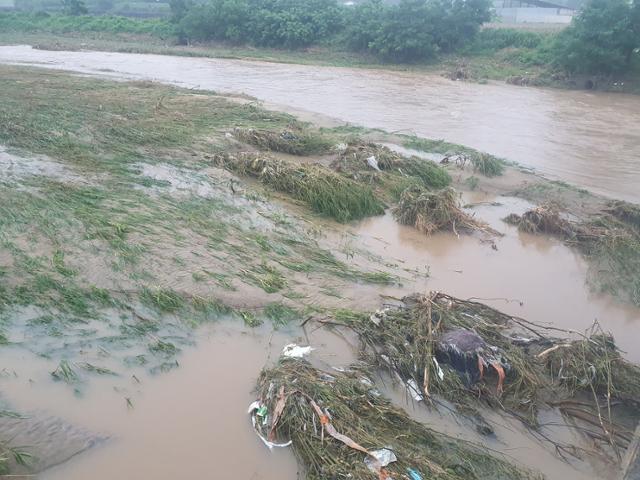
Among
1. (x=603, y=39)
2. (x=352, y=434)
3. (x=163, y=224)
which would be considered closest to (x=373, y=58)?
(x=603, y=39)

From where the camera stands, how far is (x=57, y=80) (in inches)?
647

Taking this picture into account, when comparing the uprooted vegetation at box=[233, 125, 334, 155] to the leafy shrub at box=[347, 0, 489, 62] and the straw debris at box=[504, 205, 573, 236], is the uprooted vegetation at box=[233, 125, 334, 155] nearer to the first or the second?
the straw debris at box=[504, 205, 573, 236]

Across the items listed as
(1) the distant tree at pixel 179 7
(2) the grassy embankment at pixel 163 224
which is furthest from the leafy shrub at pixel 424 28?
(2) the grassy embankment at pixel 163 224

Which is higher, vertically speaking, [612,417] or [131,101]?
[131,101]

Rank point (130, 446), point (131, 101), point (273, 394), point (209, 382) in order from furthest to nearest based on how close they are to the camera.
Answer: point (131, 101), point (209, 382), point (273, 394), point (130, 446)

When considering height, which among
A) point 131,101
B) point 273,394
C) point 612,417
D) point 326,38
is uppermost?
point 326,38

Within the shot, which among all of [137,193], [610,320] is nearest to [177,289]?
[137,193]

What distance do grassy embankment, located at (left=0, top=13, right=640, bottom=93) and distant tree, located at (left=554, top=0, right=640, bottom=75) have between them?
787 millimetres

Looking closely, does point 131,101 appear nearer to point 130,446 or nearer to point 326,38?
point 130,446

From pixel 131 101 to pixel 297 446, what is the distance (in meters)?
12.1

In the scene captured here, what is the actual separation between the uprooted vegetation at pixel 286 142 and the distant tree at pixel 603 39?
16.8m

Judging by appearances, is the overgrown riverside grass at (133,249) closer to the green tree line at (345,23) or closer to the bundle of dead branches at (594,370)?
the bundle of dead branches at (594,370)

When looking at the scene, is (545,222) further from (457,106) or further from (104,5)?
(104,5)

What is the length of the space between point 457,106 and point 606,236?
38.7ft
